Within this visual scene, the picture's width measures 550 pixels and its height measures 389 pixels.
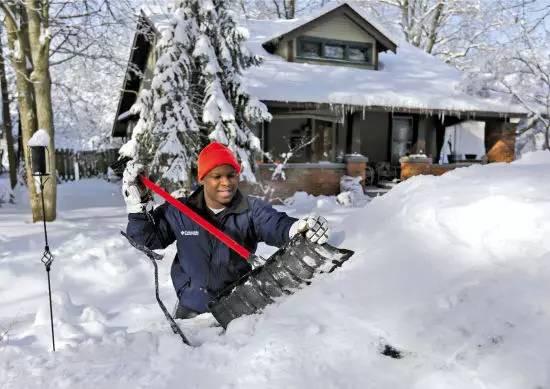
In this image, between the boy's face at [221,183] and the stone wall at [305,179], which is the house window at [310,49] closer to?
the stone wall at [305,179]

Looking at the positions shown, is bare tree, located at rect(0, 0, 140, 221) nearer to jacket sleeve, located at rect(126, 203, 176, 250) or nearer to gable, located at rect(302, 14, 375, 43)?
jacket sleeve, located at rect(126, 203, 176, 250)

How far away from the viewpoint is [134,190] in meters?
2.44

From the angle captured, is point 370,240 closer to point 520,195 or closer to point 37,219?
point 520,195

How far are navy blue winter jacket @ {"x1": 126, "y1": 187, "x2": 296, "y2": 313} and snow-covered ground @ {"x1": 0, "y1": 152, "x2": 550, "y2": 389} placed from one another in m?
0.21

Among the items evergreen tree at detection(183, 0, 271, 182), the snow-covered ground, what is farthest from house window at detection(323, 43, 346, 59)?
the snow-covered ground

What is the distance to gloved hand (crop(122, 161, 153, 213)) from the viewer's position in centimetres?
244

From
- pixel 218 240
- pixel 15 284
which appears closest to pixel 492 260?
pixel 218 240

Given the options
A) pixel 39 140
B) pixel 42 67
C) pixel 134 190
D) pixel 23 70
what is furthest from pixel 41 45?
pixel 134 190

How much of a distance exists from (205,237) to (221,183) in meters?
0.32

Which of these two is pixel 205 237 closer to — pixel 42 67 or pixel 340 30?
pixel 42 67

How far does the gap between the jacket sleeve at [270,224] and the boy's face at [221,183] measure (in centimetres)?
18

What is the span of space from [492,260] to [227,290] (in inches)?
50.4

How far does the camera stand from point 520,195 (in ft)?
6.92

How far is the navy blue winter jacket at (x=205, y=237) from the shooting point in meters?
2.46
